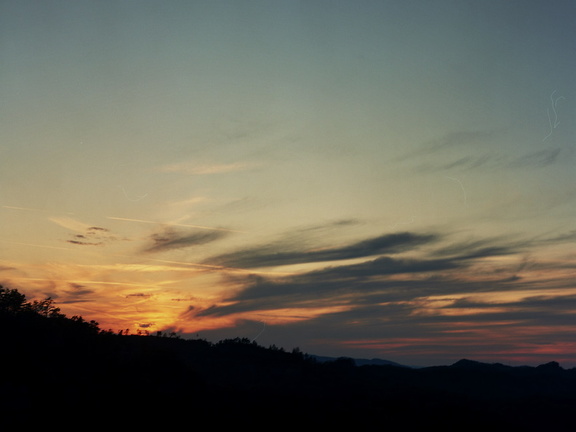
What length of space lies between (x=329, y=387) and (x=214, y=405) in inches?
1294

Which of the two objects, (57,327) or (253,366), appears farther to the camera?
(253,366)

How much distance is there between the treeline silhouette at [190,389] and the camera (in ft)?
154

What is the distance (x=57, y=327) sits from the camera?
61.8 m

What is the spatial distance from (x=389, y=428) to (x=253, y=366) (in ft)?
105

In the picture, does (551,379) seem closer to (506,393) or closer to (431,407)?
(506,393)

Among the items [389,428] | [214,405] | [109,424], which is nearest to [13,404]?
[109,424]

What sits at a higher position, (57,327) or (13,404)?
(57,327)

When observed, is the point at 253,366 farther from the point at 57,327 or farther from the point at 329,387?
the point at 57,327

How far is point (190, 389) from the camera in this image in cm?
6312

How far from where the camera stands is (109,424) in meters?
47.7

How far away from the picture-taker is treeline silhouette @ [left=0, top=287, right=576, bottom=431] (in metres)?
47.0

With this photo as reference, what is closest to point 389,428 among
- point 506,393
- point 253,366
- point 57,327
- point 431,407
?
point 431,407

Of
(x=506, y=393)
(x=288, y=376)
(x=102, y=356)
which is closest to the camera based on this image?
(x=102, y=356)

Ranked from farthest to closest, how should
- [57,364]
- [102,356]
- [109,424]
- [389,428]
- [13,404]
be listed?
[389,428]
[102,356]
[57,364]
[109,424]
[13,404]
